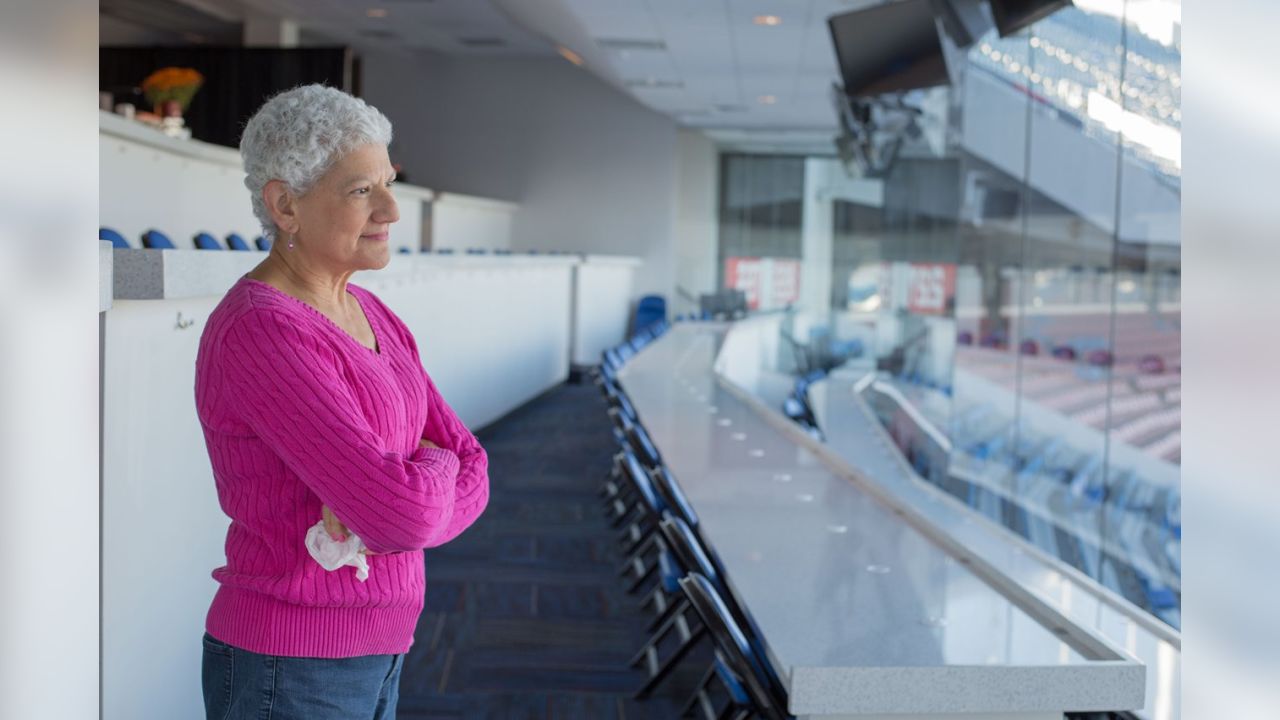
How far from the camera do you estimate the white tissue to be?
1.35 m

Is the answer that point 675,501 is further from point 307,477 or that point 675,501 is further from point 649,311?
point 649,311

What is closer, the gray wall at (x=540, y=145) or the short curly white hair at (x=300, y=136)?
the short curly white hair at (x=300, y=136)

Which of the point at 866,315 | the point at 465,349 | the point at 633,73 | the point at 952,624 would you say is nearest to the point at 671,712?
the point at 952,624

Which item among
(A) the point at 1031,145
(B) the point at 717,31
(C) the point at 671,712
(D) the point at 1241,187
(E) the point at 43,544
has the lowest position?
(C) the point at 671,712

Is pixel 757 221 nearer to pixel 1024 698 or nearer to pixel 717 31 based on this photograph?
pixel 717 31

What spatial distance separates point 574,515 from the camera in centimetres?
659

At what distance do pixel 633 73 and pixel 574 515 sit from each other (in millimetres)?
8647

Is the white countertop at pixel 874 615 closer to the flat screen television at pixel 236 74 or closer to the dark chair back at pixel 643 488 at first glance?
the dark chair back at pixel 643 488

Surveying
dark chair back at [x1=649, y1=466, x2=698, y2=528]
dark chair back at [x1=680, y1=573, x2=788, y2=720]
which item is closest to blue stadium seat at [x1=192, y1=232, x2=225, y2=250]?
dark chair back at [x1=649, y1=466, x2=698, y2=528]

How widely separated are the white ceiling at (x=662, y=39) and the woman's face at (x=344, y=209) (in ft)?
28.1

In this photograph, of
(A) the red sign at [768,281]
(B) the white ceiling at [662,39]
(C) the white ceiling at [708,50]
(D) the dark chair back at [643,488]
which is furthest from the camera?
(A) the red sign at [768,281]

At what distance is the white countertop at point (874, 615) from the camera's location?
225 cm

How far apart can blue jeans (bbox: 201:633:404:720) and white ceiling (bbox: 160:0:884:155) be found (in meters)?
8.77

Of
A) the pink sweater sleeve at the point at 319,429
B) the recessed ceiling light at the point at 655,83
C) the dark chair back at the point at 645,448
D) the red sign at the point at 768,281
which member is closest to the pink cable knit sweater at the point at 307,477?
the pink sweater sleeve at the point at 319,429
